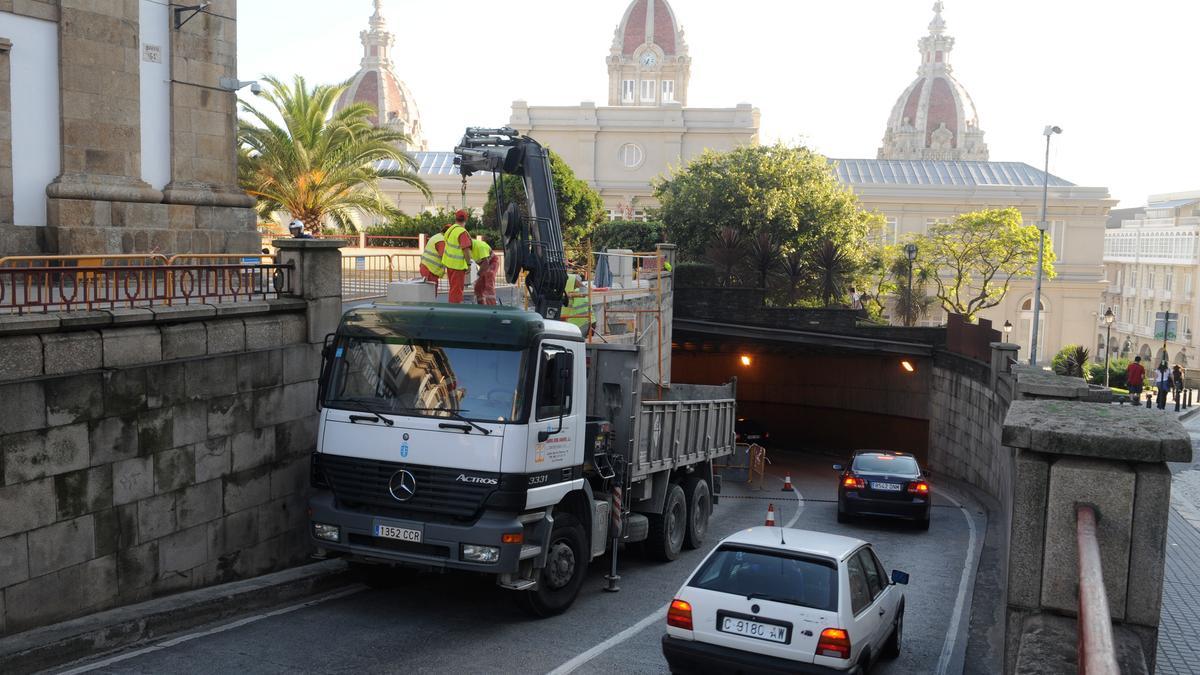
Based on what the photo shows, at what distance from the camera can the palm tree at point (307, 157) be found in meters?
25.2

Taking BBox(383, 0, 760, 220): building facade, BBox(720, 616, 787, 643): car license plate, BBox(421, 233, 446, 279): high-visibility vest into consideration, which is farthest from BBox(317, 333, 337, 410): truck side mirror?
BBox(383, 0, 760, 220): building facade

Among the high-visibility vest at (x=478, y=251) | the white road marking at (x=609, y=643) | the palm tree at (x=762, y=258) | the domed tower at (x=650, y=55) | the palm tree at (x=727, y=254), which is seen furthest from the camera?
the domed tower at (x=650, y=55)

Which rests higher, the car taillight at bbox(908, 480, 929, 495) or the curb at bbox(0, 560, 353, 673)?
the curb at bbox(0, 560, 353, 673)

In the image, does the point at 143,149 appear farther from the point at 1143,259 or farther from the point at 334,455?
the point at 1143,259

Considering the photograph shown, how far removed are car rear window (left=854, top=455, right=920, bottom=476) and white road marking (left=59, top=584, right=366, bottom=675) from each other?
10104 mm

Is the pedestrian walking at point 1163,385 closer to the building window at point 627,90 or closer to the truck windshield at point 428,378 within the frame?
the truck windshield at point 428,378

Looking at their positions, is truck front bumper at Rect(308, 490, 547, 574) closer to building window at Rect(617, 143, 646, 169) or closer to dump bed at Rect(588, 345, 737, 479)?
dump bed at Rect(588, 345, 737, 479)

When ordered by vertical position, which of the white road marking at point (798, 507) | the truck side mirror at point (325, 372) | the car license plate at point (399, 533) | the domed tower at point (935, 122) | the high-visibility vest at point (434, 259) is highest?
the domed tower at point (935, 122)

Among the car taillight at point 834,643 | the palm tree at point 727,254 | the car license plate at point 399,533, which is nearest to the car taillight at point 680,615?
the car taillight at point 834,643

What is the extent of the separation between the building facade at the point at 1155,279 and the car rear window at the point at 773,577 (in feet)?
318

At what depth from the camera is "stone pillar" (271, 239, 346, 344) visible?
467 inches

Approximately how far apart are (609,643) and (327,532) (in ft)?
9.33

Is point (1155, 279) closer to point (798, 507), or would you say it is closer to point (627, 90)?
point (627, 90)

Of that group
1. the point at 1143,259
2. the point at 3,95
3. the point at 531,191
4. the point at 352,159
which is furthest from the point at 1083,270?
the point at 3,95
